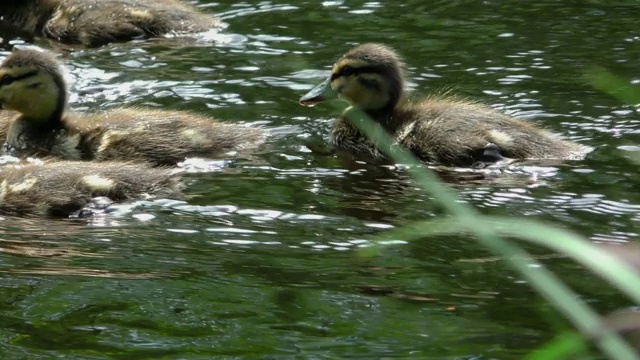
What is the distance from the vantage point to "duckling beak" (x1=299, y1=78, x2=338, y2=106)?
5070 millimetres

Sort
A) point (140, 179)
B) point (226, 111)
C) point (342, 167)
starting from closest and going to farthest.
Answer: point (140, 179) < point (342, 167) < point (226, 111)

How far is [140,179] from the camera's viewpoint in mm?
4129

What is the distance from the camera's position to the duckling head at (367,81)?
505 cm

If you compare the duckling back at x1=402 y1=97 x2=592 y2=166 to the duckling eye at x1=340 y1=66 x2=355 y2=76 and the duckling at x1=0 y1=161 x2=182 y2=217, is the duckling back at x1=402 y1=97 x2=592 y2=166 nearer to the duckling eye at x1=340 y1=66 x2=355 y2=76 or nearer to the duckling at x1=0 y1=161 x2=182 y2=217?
the duckling eye at x1=340 y1=66 x2=355 y2=76

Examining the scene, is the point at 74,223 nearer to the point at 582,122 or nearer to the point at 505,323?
the point at 505,323

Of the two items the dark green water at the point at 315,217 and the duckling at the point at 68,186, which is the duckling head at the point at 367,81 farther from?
the duckling at the point at 68,186

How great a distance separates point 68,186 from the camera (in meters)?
3.97

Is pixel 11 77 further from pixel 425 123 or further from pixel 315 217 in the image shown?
pixel 315 217

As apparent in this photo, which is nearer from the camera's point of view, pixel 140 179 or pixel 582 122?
pixel 140 179

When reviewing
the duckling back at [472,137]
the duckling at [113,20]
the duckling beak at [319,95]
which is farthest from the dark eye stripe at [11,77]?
the duckling back at [472,137]

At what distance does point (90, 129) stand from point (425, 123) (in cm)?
129

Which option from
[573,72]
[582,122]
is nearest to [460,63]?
[573,72]

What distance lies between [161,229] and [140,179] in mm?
491

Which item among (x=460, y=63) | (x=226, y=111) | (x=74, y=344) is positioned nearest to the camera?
(x=74, y=344)
